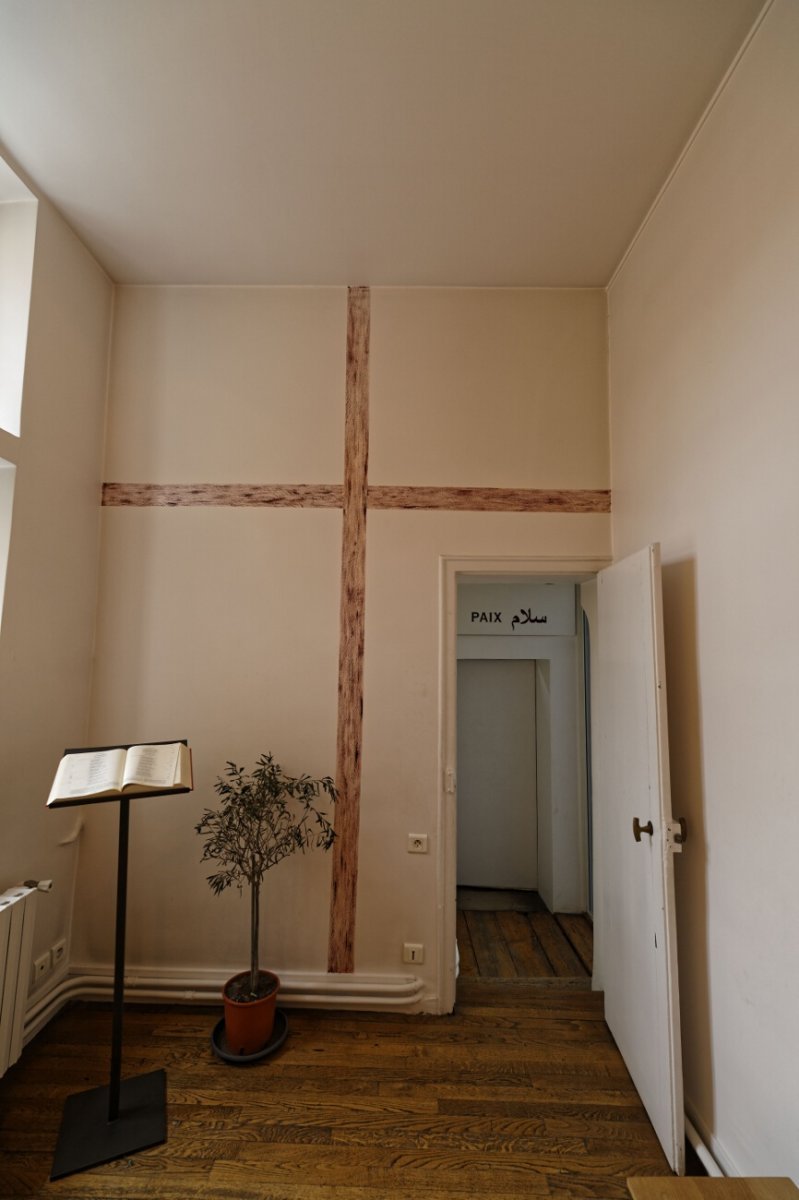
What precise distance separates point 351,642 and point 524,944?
244 cm

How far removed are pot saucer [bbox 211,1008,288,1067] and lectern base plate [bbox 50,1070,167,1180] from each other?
249 mm

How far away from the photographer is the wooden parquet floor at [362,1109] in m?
1.89

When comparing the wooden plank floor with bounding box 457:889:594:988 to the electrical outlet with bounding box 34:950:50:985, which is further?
the wooden plank floor with bounding box 457:889:594:988

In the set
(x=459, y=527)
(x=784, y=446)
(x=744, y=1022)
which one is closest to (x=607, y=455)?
(x=459, y=527)

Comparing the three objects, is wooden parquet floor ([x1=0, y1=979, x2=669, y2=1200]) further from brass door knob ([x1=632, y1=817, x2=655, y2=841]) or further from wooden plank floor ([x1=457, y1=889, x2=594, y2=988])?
brass door knob ([x1=632, y1=817, x2=655, y2=841])

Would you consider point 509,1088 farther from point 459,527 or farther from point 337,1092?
point 459,527

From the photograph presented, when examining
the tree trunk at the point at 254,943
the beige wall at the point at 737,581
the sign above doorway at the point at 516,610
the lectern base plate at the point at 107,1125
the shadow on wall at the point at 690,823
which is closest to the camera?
the beige wall at the point at 737,581

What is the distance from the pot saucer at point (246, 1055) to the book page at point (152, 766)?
1.32m

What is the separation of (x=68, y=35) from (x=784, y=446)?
2.73 m

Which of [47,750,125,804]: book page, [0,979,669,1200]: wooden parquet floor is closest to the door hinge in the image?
[0,979,669,1200]: wooden parquet floor

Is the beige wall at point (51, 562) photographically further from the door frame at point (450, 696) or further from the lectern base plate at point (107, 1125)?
the door frame at point (450, 696)

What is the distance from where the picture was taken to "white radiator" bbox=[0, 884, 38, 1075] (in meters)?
2.12

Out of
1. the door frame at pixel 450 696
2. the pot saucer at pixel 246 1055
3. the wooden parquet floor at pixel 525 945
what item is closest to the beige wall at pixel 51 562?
the pot saucer at pixel 246 1055

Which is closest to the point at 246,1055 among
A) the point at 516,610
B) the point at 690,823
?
the point at 690,823
